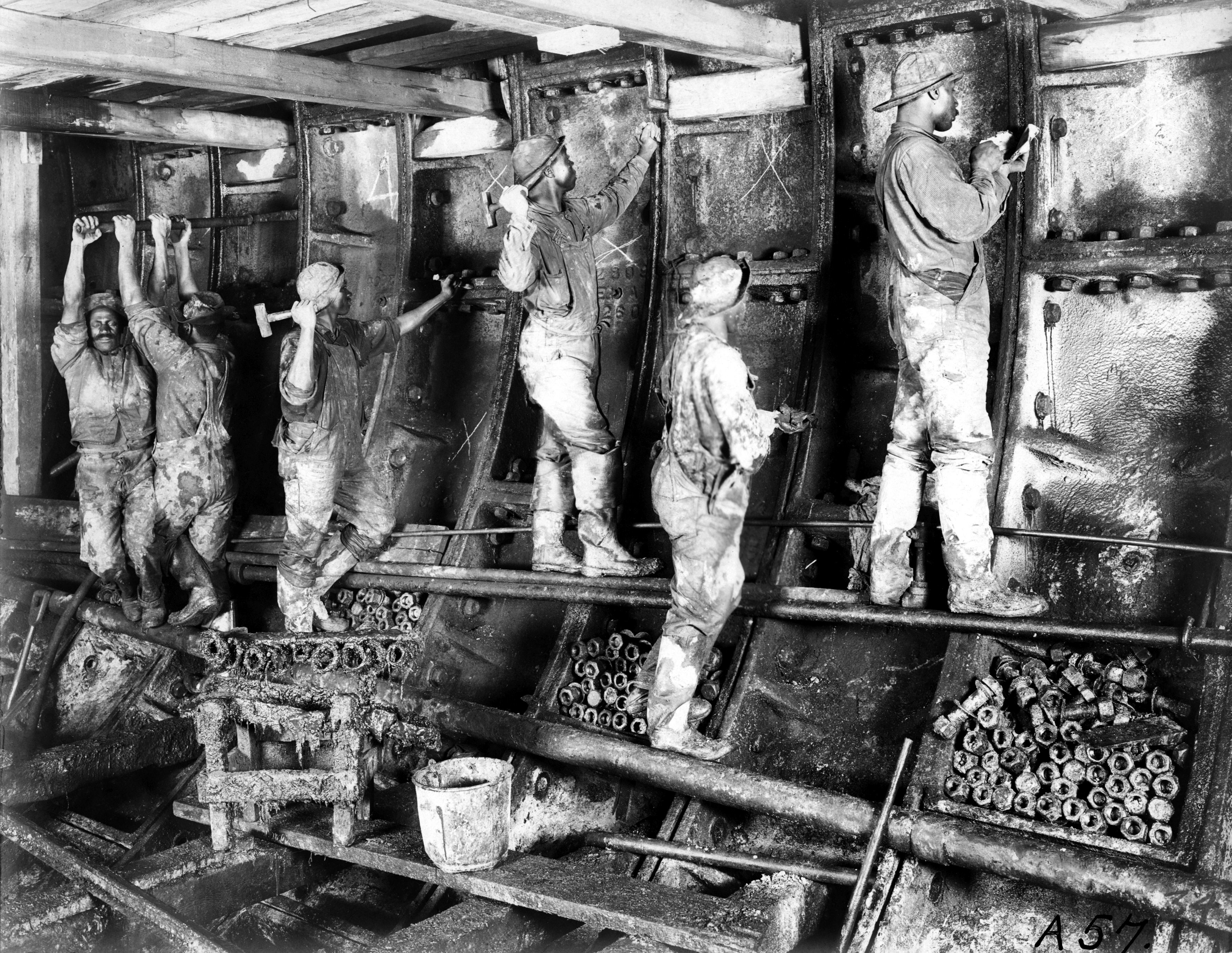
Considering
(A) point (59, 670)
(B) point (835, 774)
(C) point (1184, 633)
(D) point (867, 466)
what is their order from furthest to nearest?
(A) point (59, 670) → (D) point (867, 466) → (B) point (835, 774) → (C) point (1184, 633)

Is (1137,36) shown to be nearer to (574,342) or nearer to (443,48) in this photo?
(574,342)

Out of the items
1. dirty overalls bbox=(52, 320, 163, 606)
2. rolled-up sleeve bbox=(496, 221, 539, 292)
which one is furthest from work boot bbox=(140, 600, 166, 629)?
rolled-up sleeve bbox=(496, 221, 539, 292)

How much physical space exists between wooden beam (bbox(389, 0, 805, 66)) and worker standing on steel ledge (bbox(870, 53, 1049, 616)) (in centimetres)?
81

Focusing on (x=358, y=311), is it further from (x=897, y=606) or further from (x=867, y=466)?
(x=897, y=606)

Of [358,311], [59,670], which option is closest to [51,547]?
[59,670]

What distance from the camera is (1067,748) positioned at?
14.4 ft

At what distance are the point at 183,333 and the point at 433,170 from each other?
1602 mm

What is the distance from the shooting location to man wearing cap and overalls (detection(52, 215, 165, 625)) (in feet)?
23.1

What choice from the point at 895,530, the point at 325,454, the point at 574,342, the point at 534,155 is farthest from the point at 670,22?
the point at 325,454

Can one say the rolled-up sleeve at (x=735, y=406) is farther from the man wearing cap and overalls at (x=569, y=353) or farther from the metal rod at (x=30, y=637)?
the metal rod at (x=30, y=637)

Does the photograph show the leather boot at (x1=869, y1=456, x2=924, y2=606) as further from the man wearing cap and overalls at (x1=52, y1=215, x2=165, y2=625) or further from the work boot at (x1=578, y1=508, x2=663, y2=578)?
the man wearing cap and overalls at (x1=52, y1=215, x2=165, y2=625)

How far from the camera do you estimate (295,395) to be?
607 centimetres

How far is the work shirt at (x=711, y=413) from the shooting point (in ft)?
15.3

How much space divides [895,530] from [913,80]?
164 centimetres
